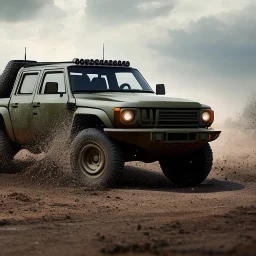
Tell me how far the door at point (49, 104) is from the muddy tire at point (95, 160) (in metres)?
0.66

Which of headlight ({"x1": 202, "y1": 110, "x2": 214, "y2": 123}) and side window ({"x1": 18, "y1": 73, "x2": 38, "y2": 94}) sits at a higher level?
side window ({"x1": 18, "y1": 73, "x2": 38, "y2": 94})

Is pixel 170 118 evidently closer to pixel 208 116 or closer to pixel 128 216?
pixel 208 116

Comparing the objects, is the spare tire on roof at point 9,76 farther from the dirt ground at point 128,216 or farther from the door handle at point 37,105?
the dirt ground at point 128,216

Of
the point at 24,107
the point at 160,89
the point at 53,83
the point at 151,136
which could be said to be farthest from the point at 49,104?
the point at 151,136

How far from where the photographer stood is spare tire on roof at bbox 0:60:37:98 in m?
12.2

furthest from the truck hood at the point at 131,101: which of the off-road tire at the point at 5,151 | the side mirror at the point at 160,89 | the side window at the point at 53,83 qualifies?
the off-road tire at the point at 5,151

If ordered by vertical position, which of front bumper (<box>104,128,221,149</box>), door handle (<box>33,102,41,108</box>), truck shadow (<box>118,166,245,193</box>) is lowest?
truck shadow (<box>118,166,245,193</box>)

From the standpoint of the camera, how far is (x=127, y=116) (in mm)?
9562

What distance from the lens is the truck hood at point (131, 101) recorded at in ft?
31.6

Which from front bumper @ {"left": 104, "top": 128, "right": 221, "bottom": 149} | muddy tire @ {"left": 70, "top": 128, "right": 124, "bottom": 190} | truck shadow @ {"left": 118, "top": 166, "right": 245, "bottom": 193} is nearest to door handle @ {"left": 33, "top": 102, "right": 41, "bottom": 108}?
muddy tire @ {"left": 70, "top": 128, "right": 124, "bottom": 190}

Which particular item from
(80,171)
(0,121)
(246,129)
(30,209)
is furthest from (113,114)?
(246,129)

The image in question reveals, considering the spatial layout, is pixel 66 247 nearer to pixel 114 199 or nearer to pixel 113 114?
pixel 114 199

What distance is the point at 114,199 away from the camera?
8.85 m

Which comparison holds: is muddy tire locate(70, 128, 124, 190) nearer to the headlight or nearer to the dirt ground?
the dirt ground
